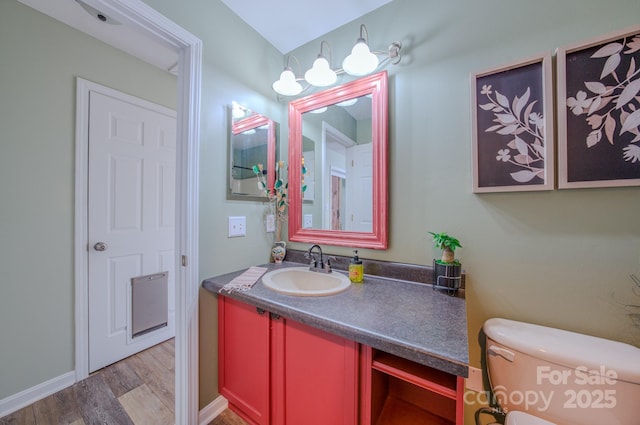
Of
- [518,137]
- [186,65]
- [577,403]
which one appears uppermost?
[186,65]

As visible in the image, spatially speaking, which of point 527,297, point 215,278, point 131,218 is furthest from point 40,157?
point 527,297

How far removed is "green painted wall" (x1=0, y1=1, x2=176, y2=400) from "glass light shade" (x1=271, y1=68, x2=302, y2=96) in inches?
54.8

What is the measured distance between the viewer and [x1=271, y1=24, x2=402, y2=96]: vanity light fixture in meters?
1.21

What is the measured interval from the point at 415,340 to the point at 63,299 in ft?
7.20

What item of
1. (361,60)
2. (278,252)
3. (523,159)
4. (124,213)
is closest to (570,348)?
(523,159)

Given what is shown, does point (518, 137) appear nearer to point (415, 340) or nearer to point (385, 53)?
point (385, 53)

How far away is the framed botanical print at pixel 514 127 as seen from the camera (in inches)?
36.5

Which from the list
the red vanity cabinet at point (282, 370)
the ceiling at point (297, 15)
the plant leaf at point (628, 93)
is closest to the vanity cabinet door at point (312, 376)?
the red vanity cabinet at point (282, 370)

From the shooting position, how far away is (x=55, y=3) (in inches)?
51.7

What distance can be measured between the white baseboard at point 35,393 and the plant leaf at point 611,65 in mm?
3308

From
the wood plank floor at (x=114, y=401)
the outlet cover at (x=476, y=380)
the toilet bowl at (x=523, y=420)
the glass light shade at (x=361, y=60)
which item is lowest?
the wood plank floor at (x=114, y=401)

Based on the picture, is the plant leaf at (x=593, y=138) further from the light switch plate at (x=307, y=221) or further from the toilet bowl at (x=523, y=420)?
the light switch plate at (x=307, y=221)

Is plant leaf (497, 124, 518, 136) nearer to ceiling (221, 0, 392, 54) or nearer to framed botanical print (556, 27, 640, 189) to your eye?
framed botanical print (556, 27, 640, 189)

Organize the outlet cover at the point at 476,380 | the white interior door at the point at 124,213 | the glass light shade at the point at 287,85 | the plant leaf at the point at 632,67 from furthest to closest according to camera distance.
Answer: the white interior door at the point at 124,213 → the glass light shade at the point at 287,85 → the outlet cover at the point at 476,380 → the plant leaf at the point at 632,67
